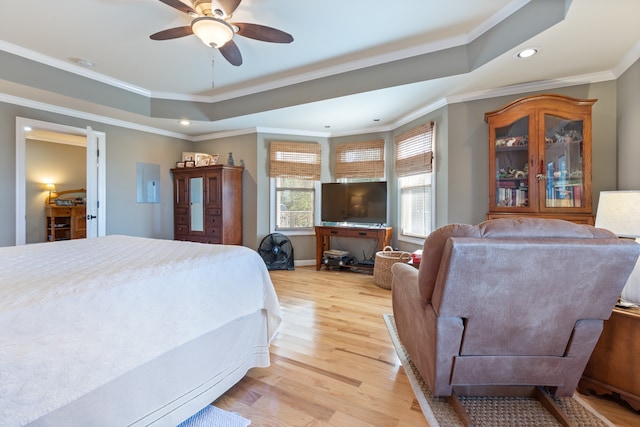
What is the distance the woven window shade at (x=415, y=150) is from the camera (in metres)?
3.74

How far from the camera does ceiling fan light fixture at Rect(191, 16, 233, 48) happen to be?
201cm

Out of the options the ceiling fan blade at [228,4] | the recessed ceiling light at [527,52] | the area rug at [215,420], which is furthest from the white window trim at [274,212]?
the area rug at [215,420]

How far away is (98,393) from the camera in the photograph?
103 cm

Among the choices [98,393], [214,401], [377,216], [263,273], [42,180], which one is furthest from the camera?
[42,180]

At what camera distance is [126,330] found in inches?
43.3

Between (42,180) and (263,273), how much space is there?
6.87 m

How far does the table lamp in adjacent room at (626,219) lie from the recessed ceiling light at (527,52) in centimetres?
130

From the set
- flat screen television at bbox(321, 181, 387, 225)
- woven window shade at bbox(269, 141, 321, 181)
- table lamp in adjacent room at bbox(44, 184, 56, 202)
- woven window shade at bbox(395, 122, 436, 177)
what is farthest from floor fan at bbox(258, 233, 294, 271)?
table lamp in adjacent room at bbox(44, 184, 56, 202)

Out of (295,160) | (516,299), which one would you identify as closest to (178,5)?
(516,299)

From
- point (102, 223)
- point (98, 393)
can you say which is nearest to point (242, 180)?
point (102, 223)

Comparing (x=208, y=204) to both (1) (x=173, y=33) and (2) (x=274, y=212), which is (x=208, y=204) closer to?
(2) (x=274, y=212)

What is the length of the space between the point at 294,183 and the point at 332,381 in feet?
12.0

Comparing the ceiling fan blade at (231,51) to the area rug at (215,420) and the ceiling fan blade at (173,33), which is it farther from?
the area rug at (215,420)

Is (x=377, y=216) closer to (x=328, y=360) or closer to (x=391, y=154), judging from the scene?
(x=391, y=154)
